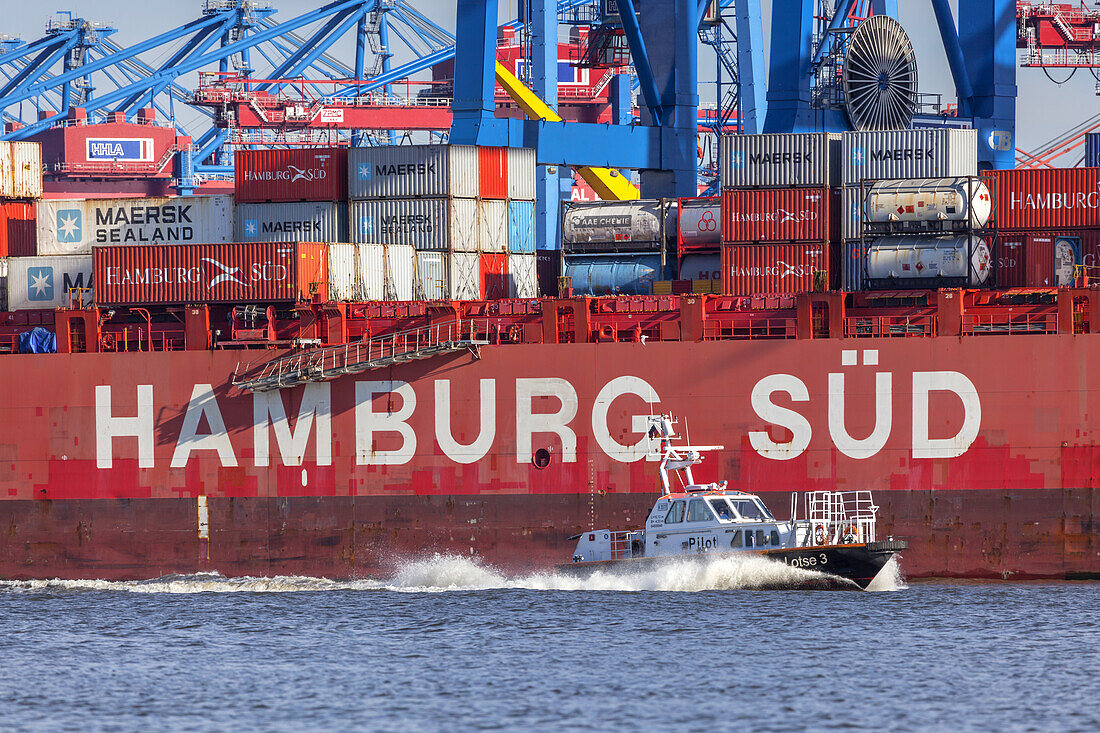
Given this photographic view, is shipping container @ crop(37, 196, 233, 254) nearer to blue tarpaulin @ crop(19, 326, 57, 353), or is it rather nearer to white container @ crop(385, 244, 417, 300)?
blue tarpaulin @ crop(19, 326, 57, 353)

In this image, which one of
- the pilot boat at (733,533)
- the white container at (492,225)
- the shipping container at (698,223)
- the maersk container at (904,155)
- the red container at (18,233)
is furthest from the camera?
the red container at (18,233)

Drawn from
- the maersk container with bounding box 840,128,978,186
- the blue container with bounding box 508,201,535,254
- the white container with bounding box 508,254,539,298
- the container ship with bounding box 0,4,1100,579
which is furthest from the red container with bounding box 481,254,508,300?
the maersk container with bounding box 840,128,978,186

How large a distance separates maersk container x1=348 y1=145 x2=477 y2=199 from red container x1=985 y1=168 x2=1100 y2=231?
16.2 meters

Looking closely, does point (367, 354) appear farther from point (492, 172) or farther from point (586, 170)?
point (586, 170)

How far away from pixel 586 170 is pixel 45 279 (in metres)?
20.1

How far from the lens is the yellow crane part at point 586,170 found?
53719mm

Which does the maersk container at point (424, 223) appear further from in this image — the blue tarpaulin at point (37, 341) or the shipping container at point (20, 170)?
the shipping container at point (20, 170)

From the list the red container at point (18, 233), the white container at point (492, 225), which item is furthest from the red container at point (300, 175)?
the red container at point (18, 233)

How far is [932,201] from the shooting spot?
39.6 m

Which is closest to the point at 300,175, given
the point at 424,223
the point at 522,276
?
the point at 424,223

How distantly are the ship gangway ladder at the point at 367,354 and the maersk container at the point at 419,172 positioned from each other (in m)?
5.97

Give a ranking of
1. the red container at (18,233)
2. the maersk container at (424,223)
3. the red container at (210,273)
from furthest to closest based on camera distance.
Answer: the red container at (18,233) → the maersk container at (424,223) → the red container at (210,273)

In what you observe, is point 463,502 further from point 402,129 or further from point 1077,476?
point 402,129

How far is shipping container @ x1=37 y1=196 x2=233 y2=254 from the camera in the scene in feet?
151
